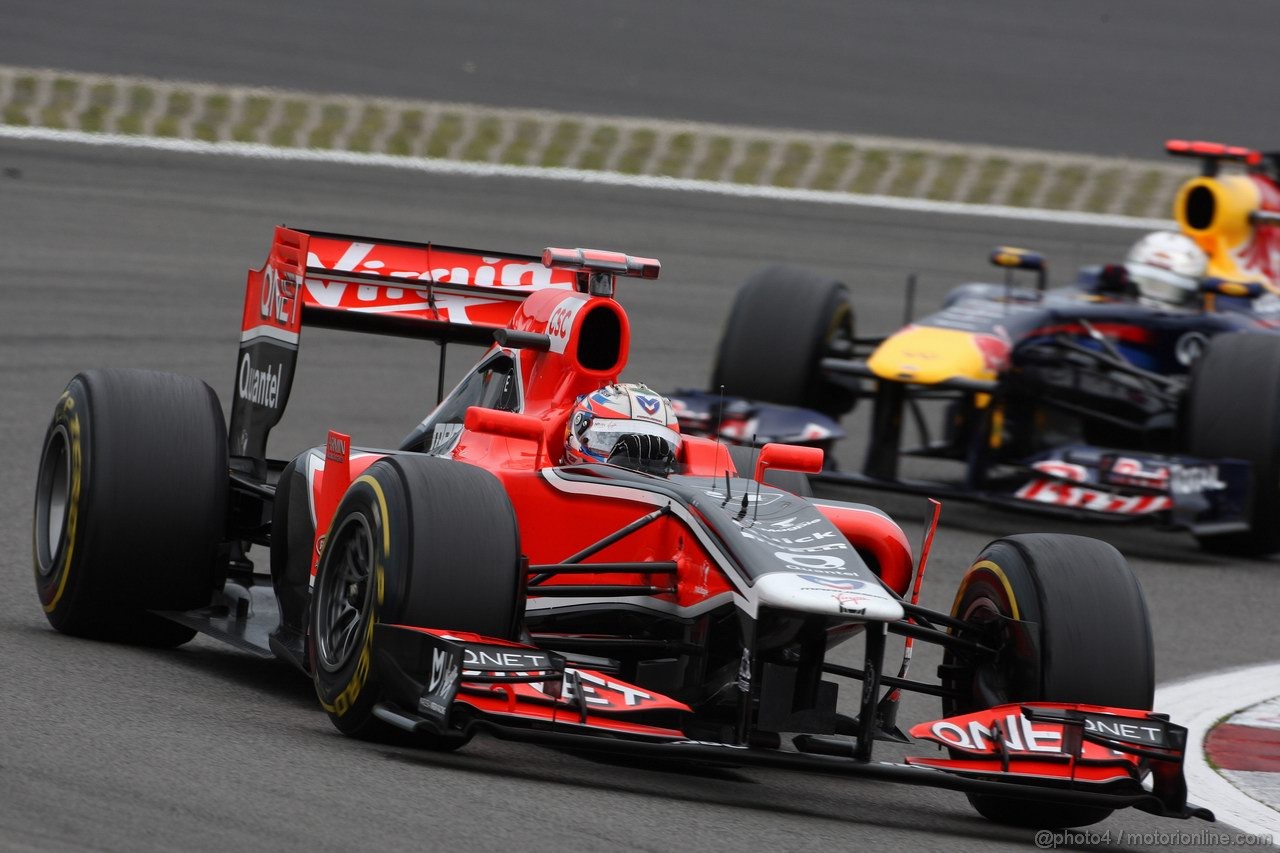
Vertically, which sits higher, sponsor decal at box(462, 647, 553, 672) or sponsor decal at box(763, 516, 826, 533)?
sponsor decal at box(763, 516, 826, 533)

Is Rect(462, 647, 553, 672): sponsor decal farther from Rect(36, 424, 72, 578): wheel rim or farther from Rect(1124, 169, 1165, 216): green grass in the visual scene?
Rect(1124, 169, 1165, 216): green grass

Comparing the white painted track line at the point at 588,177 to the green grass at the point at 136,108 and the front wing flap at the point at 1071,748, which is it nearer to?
the green grass at the point at 136,108

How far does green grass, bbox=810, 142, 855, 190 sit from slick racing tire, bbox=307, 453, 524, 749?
60.7ft

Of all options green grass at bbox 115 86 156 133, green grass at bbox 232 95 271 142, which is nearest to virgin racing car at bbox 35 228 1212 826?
green grass at bbox 115 86 156 133

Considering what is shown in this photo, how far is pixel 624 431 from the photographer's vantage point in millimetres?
7234

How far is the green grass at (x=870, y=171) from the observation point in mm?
24625

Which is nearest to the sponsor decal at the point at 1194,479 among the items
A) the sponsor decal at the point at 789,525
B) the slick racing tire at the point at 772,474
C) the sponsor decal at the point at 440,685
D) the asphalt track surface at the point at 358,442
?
the asphalt track surface at the point at 358,442

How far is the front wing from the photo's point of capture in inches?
233

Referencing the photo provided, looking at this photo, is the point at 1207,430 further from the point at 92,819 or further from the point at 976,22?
the point at 976,22

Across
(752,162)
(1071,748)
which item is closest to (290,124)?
(752,162)

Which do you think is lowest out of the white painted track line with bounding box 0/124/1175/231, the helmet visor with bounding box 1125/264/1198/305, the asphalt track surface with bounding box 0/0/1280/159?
the helmet visor with bounding box 1125/264/1198/305

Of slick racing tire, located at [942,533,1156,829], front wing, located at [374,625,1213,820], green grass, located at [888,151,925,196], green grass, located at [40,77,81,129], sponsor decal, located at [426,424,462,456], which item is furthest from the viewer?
green grass, located at [888,151,925,196]

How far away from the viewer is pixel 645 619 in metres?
6.78

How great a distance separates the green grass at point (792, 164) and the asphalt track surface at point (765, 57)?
1.38 metres
